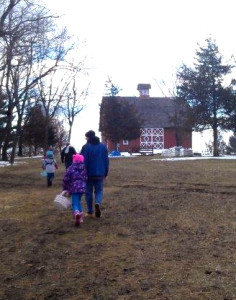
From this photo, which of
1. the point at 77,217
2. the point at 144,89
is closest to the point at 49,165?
the point at 77,217

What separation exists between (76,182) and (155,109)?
2417 inches

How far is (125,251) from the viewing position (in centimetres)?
683

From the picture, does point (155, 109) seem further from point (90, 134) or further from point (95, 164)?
point (95, 164)

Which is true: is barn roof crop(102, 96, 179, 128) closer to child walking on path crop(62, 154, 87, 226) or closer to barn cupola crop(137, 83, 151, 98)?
barn cupola crop(137, 83, 151, 98)

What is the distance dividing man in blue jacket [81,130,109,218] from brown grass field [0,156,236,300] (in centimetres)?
48

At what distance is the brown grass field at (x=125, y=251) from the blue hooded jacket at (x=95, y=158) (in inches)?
36.1

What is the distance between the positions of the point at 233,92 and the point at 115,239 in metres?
32.0

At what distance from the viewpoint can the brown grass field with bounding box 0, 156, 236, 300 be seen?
209 inches

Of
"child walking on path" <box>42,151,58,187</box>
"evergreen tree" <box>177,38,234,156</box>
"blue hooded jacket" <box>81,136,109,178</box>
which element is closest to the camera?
"blue hooded jacket" <box>81,136,109,178</box>

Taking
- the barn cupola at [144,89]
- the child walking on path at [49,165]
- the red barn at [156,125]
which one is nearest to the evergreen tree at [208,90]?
the child walking on path at [49,165]

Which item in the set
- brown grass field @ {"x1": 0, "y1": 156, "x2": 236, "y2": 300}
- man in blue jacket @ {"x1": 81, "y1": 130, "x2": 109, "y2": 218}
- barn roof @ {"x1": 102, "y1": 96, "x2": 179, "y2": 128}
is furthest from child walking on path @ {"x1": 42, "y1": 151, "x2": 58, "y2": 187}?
barn roof @ {"x1": 102, "y1": 96, "x2": 179, "y2": 128}

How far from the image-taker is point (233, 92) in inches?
1489

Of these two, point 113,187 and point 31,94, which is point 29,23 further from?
point 31,94

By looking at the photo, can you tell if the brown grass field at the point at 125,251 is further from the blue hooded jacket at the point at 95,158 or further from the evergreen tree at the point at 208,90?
the evergreen tree at the point at 208,90
